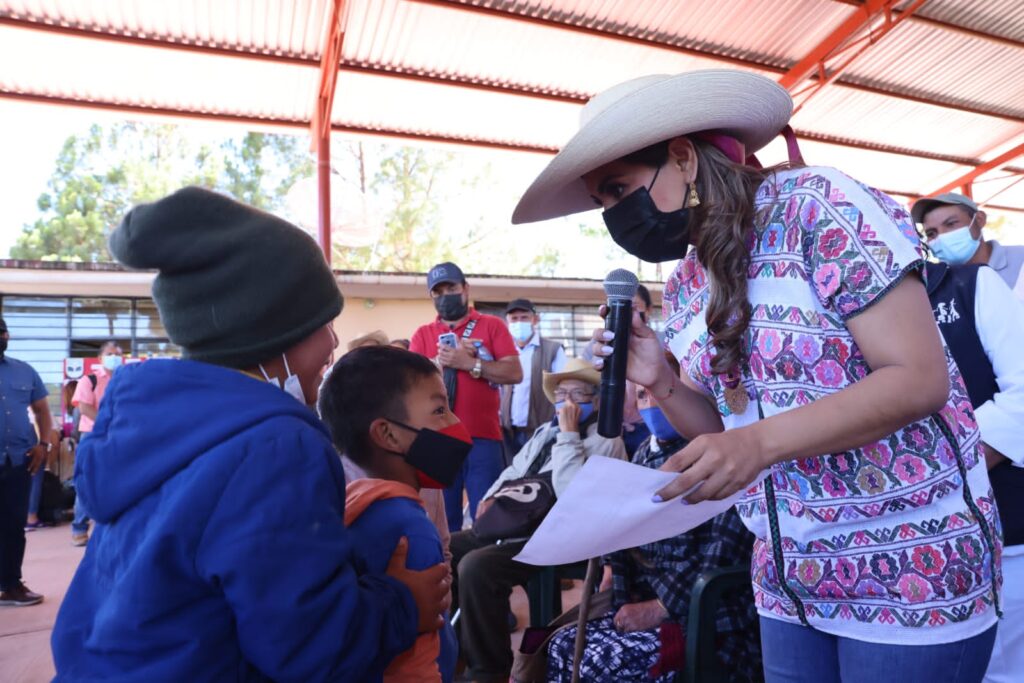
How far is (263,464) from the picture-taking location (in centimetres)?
115

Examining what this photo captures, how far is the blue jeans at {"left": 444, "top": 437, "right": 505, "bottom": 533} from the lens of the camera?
4.72 metres

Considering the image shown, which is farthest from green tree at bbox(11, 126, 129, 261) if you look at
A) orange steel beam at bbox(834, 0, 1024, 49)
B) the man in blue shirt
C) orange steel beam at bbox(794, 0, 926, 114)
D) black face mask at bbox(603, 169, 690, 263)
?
black face mask at bbox(603, 169, 690, 263)

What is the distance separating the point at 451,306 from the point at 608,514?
4.14 m

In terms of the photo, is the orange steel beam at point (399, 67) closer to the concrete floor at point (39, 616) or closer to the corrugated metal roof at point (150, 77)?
the corrugated metal roof at point (150, 77)

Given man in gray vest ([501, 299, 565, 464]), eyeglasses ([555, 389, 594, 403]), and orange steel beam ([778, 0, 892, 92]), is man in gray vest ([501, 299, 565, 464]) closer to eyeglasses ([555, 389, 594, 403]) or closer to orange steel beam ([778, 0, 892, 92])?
eyeglasses ([555, 389, 594, 403])

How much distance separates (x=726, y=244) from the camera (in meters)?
1.29

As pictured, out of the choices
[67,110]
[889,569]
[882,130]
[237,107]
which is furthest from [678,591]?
[882,130]

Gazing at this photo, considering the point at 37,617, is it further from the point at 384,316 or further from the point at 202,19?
the point at 384,316

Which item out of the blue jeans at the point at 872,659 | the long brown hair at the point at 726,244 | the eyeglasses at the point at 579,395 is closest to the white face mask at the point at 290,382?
the long brown hair at the point at 726,244

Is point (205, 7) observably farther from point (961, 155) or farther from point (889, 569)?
point (961, 155)

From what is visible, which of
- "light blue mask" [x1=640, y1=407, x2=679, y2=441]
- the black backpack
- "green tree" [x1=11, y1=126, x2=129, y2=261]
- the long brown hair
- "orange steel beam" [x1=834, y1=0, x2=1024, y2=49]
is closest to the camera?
the long brown hair

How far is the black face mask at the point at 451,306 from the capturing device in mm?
5191

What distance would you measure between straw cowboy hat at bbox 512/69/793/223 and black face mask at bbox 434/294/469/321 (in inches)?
146

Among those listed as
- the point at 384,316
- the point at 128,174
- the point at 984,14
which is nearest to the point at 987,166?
the point at 984,14
